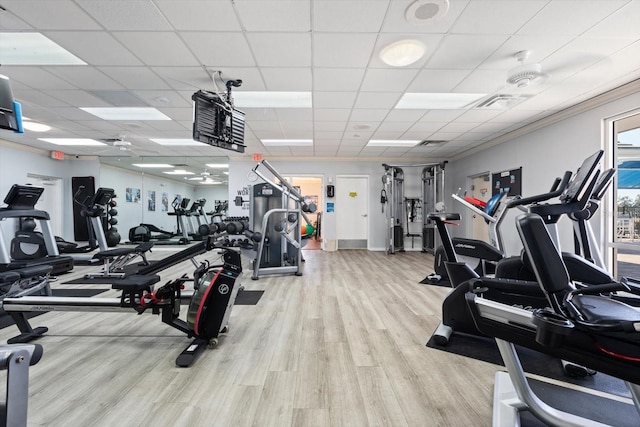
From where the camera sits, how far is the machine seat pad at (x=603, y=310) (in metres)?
1.18

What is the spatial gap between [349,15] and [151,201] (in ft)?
28.5

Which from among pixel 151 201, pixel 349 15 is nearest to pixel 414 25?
pixel 349 15

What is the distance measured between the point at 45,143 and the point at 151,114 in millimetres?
4127

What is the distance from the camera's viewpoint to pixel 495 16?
7.30ft

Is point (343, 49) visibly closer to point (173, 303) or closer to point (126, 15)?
point (126, 15)

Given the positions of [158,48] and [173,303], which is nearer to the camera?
[173,303]

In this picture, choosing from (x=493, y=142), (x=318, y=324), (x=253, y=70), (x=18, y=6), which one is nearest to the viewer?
(x=18, y=6)

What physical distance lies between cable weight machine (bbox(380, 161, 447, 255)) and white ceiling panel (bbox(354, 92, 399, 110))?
10.7 ft

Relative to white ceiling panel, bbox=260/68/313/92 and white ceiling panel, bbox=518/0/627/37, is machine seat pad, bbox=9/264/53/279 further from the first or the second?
white ceiling panel, bbox=518/0/627/37

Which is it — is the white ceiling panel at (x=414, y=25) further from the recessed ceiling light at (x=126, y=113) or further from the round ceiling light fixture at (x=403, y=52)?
the recessed ceiling light at (x=126, y=113)

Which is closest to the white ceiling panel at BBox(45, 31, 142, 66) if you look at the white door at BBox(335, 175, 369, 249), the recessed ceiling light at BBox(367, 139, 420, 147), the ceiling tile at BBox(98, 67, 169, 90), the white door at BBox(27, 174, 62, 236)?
the ceiling tile at BBox(98, 67, 169, 90)

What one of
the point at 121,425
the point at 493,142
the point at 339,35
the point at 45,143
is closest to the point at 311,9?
the point at 339,35

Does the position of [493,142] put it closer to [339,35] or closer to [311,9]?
[339,35]

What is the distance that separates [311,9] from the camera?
215 centimetres
